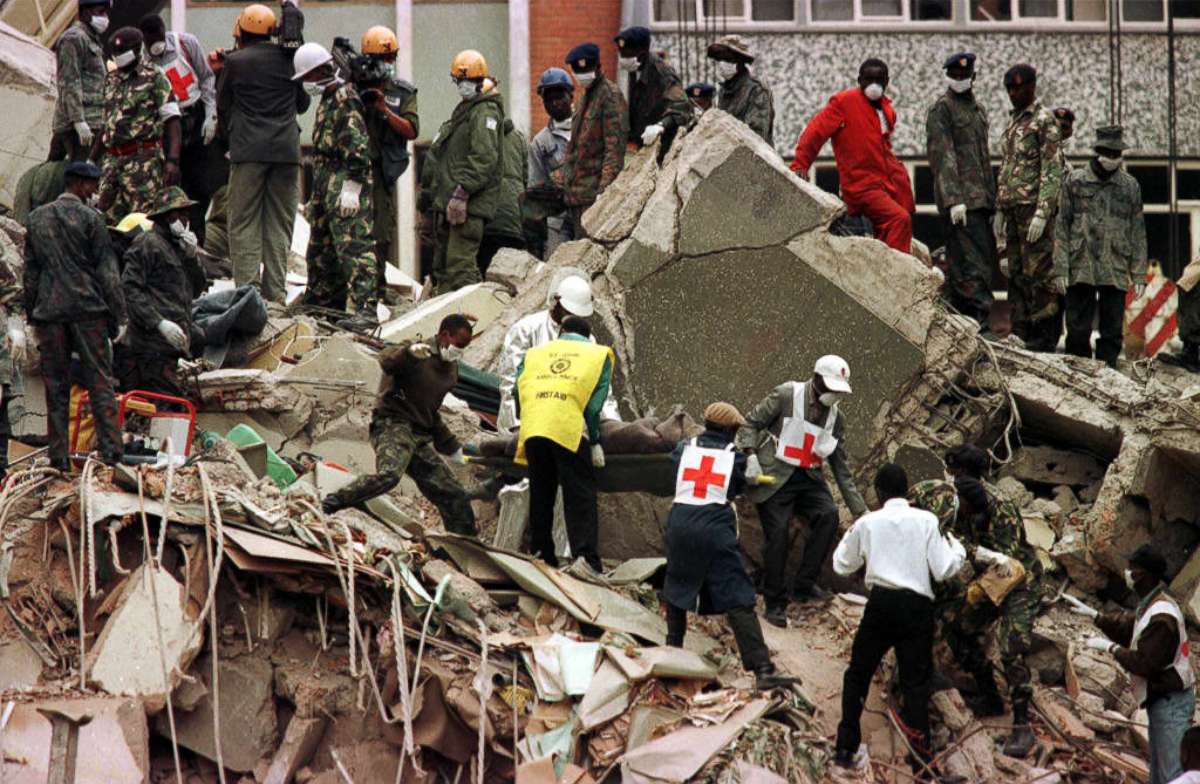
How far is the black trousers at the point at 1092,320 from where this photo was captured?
1656 cm

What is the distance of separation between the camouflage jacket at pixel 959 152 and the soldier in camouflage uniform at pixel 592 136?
224 cm

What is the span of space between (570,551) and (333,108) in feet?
15.3

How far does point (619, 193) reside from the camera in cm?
1598

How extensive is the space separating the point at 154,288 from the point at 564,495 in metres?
3.19

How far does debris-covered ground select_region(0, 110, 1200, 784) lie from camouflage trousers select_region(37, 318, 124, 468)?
0.31m

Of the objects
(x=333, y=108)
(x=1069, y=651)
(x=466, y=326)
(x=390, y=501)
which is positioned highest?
(x=333, y=108)

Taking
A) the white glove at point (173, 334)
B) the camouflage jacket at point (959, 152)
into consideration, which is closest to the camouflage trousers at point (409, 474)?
the white glove at point (173, 334)

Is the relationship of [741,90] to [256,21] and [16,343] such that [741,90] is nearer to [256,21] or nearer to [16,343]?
[256,21]

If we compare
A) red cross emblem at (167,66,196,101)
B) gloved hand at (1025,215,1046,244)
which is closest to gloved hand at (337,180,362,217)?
red cross emblem at (167,66,196,101)

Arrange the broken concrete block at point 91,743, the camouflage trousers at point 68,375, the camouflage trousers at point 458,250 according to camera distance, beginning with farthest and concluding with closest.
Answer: the camouflage trousers at point 458,250, the camouflage trousers at point 68,375, the broken concrete block at point 91,743

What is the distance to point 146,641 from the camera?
12.2 metres

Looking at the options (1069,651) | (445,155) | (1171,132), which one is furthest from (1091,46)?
(1069,651)

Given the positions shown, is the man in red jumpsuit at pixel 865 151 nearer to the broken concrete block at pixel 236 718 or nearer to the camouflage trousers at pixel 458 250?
the camouflage trousers at pixel 458 250

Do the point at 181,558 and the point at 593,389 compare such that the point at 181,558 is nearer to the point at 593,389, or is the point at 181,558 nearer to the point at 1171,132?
the point at 593,389
